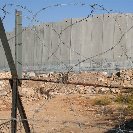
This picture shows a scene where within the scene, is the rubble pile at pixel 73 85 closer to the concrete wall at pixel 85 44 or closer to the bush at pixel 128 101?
the concrete wall at pixel 85 44

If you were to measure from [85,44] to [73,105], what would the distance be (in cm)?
867

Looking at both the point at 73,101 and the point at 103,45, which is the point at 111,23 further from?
the point at 73,101

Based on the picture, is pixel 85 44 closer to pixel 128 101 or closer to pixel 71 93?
pixel 71 93

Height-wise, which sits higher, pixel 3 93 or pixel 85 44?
pixel 85 44

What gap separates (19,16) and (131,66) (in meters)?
13.2

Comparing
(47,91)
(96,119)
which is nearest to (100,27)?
(47,91)

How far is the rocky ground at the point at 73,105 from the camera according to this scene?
25.0 ft

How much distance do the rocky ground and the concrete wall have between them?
1.19 meters

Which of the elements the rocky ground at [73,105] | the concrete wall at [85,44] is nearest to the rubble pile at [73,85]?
the rocky ground at [73,105]

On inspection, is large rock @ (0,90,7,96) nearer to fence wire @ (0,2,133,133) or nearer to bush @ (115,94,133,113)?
fence wire @ (0,2,133,133)

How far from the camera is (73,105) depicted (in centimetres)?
1195

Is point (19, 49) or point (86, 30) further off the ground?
point (86, 30)

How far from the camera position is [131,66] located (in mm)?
18594

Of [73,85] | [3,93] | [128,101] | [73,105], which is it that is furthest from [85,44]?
[128,101]
